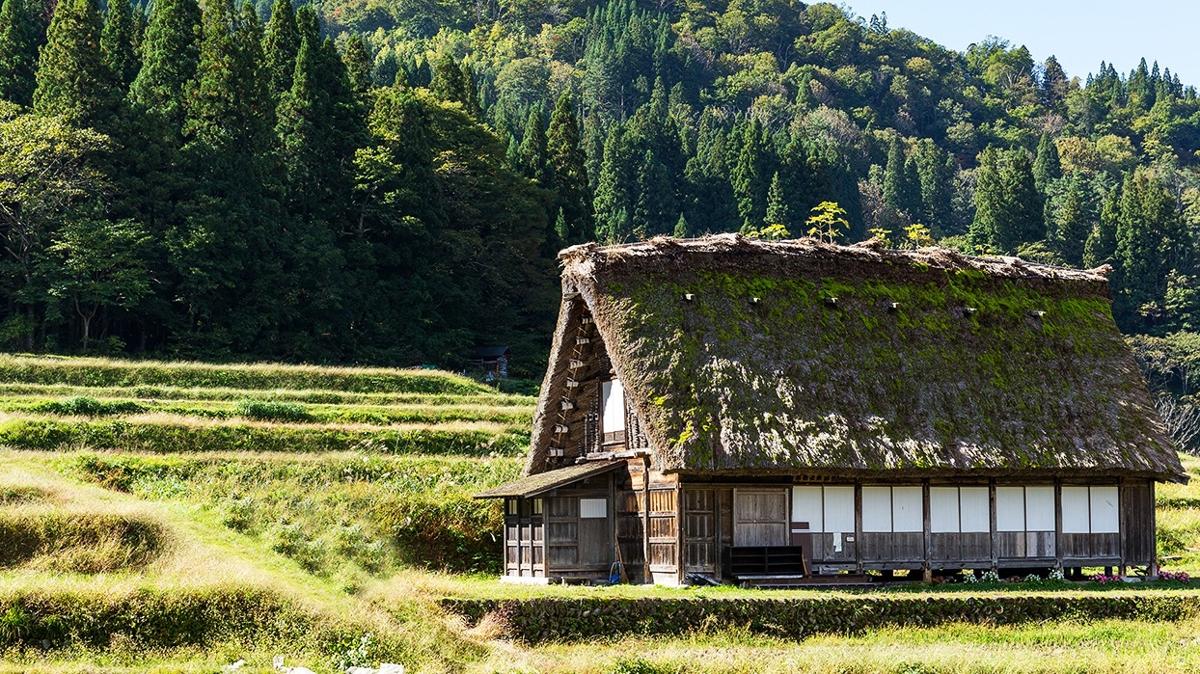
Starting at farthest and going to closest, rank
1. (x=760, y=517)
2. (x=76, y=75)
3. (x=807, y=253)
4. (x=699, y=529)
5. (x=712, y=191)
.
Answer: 1. (x=712, y=191)
2. (x=76, y=75)
3. (x=807, y=253)
4. (x=760, y=517)
5. (x=699, y=529)

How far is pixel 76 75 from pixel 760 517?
107ft

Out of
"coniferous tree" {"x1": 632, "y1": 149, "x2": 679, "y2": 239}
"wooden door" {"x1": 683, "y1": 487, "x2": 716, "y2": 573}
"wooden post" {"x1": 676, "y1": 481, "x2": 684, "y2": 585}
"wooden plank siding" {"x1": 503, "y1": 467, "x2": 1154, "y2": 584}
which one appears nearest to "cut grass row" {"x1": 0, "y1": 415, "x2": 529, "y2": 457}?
"wooden plank siding" {"x1": 503, "y1": 467, "x2": 1154, "y2": 584}

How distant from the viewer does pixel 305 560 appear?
22.6 meters

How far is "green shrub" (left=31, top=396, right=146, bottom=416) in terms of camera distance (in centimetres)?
3328

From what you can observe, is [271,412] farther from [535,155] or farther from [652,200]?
[652,200]

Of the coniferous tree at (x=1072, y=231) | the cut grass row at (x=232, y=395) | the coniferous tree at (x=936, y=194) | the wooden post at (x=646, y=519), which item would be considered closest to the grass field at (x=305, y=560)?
the cut grass row at (x=232, y=395)

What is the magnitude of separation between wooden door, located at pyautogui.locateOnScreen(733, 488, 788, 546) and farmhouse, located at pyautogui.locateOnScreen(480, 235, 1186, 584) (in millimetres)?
40

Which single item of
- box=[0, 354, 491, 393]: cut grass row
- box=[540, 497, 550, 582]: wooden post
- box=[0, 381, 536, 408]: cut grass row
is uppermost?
box=[0, 354, 491, 393]: cut grass row

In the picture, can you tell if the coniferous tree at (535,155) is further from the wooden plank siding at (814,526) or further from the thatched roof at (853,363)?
the wooden plank siding at (814,526)

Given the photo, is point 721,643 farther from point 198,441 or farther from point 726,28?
point 726,28

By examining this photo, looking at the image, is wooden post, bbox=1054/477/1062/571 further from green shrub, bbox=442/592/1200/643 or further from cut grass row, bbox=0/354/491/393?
cut grass row, bbox=0/354/491/393

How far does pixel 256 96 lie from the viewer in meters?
51.9

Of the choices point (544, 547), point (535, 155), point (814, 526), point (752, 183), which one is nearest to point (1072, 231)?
point (752, 183)

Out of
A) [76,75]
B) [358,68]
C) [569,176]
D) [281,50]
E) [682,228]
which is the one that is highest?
[358,68]
